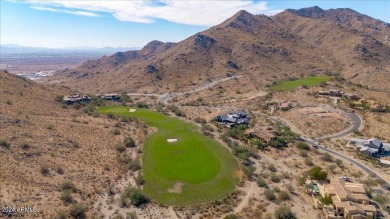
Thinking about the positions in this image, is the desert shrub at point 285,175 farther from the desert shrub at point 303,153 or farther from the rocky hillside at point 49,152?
the rocky hillside at point 49,152

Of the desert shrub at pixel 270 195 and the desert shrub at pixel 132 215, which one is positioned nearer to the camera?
the desert shrub at pixel 132 215

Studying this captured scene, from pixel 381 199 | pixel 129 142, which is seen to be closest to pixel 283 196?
pixel 381 199

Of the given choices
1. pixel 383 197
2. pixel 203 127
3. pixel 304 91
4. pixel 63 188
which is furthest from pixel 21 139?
pixel 304 91

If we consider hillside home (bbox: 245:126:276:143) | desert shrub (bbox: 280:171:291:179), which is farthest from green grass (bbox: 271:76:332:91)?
desert shrub (bbox: 280:171:291:179)

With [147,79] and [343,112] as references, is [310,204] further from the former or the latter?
[147,79]

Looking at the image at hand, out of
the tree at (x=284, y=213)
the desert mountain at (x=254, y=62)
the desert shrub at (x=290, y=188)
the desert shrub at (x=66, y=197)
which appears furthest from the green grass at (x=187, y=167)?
the desert mountain at (x=254, y=62)

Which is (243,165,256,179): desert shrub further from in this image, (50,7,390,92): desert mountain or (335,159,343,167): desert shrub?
(50,7,390,92): desert mountain
